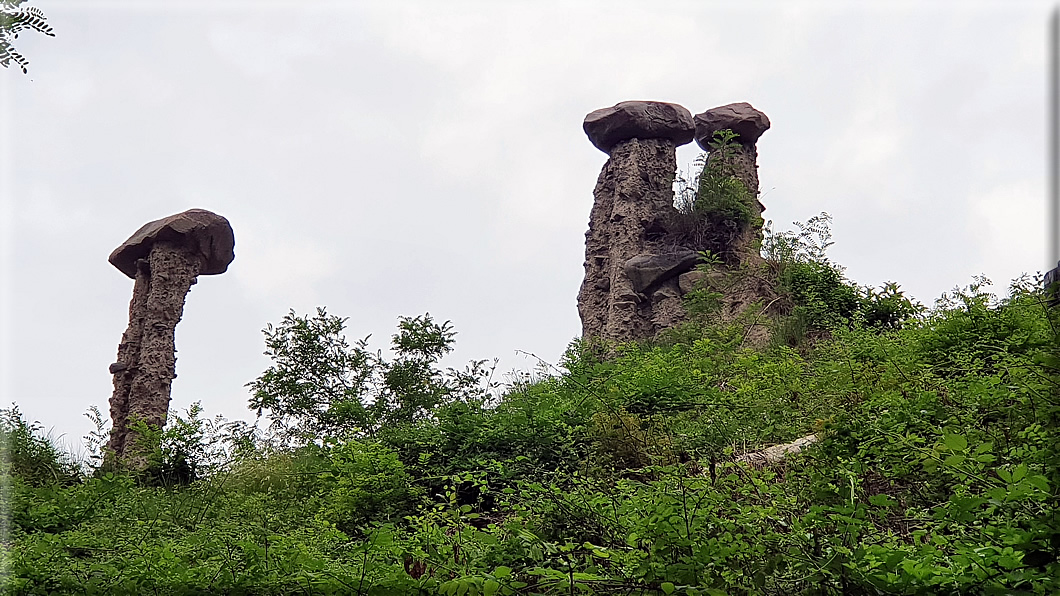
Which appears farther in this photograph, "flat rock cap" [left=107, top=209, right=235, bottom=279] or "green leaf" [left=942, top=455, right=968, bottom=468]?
"flat rock cap" [left=107, top=209, right=235, bottom=279]

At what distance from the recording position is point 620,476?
19.0ft

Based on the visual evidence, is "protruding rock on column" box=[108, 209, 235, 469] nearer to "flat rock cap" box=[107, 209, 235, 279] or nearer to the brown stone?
"flat rock cap" box=[107, 209, 235, 279]

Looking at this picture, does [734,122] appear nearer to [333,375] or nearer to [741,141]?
[741,141]

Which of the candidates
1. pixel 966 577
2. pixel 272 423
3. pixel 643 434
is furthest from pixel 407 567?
pixel 272 423

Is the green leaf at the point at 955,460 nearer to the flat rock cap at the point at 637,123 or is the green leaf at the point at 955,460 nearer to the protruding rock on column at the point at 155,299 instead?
the protruding rock on column at the point at 155,299

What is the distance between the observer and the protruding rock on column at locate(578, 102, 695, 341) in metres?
13.9

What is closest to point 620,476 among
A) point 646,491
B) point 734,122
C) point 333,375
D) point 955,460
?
point 646,491

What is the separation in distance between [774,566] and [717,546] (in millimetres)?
223

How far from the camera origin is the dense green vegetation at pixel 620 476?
296 centimetres

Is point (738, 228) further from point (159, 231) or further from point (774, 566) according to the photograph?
point (774, 566)

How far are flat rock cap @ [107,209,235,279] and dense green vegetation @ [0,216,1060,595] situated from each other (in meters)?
1.46

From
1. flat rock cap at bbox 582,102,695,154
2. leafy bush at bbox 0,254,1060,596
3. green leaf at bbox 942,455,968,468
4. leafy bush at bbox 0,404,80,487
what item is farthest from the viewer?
flat rock cap at bbox 582,102,695,154

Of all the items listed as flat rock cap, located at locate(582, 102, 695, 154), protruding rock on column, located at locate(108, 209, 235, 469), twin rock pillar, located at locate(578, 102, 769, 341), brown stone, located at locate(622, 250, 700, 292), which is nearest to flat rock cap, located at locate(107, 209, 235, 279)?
protruding rock on column, located at locate(108, 209, 235, 469)

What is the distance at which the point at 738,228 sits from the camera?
1448cm
